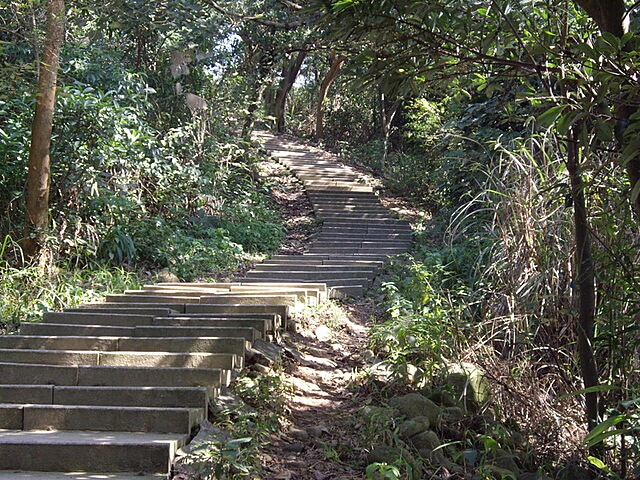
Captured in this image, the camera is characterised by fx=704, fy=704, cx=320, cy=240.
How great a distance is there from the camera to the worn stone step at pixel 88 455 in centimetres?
347

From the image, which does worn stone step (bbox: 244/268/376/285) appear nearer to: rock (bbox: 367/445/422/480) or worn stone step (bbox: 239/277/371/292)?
worn stone step (bbox: 239/277/371/292)

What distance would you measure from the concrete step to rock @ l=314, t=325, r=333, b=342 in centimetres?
242

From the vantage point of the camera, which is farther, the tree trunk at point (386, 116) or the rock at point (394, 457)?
the tree trunk at point (386, 116)

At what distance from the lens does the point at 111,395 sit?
4176 millimetres

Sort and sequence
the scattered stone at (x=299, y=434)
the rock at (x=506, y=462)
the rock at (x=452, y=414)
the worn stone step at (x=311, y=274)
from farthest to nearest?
1. the worn stone step at (x=311, y=274)
2. the rock at (x=452, y=414)
3. the scattered stone at (x=299, y=434)
4. the rock at (x=506, y=462)

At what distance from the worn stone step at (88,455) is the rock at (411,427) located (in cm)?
134

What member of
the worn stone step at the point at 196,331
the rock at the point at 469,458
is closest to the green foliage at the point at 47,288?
the worn stone step at the point at 196,331

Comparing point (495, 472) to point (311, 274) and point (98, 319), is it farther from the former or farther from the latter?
point (311, 274)

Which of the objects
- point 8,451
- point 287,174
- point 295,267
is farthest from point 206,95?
point 8,451

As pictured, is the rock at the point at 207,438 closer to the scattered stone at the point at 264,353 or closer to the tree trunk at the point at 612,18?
the scattered stone at the point at 264,353

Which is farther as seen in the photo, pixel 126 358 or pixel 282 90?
pixel 282 90

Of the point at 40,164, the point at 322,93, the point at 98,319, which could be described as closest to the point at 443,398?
the point at 98,319

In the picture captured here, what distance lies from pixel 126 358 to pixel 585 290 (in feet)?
9.52

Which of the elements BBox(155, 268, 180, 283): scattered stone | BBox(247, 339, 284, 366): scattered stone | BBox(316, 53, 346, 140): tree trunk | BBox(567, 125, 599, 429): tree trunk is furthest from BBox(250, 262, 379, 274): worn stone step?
BBox(316, 53, 346, 140): tree trunk
